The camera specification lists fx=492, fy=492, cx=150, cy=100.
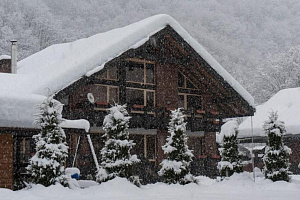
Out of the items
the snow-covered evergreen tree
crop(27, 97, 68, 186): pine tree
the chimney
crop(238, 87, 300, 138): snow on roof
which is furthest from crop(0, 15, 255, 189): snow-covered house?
crop(238, 87, 300, 138): snow on roof

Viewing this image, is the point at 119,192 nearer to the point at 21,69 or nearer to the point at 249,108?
the point at 249,108

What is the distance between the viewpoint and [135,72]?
25578mm

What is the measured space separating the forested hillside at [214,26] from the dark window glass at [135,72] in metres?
33.5

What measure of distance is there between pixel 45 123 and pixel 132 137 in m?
10.2

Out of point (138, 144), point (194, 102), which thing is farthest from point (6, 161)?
point (194, 102)

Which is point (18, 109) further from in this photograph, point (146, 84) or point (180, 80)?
point (180, 80)

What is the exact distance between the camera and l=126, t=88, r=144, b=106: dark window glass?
2536 cm

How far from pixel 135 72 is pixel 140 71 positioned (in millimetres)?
333

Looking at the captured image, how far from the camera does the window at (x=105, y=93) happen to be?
24156mm

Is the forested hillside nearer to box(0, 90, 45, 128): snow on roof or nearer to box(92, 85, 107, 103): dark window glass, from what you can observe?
box(92, 85, 107, 103): dark window glass

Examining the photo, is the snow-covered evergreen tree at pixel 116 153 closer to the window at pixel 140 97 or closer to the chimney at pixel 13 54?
the window at pixel 140 97

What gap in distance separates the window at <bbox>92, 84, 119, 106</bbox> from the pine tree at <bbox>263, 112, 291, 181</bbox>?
808cm

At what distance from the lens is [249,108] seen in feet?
88.3

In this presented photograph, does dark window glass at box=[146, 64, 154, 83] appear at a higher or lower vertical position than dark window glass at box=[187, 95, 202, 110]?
higher
